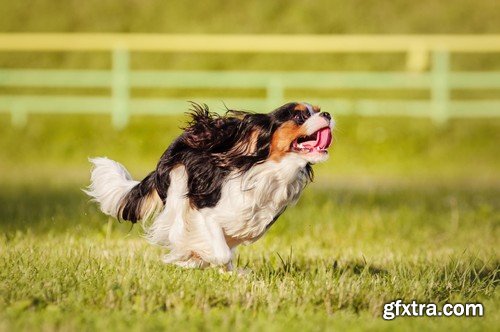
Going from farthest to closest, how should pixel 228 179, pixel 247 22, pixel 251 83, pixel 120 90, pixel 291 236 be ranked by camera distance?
pixel 247 22, pixel 251 83, pixel 120 90, pixel 291 236, pixel 228 179

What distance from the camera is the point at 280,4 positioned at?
28.6m

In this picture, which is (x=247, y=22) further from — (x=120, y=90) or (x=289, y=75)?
(x=120, y=90)

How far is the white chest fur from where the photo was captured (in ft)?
19.6

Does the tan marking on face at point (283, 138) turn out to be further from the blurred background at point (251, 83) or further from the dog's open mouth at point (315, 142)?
the blurred background at point (251, 83)

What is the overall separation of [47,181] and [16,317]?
360 inches

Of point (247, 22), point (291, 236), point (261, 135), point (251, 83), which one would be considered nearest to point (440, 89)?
point (251, 83)

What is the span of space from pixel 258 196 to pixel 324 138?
55 cm

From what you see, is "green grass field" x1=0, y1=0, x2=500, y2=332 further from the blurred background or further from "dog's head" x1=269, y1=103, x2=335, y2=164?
"dog's head" x1=269, y1=103, x2=335, y2=164

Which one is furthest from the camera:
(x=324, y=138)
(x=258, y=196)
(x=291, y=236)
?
(x=291, y=236)

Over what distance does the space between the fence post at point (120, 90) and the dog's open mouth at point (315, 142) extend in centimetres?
1515

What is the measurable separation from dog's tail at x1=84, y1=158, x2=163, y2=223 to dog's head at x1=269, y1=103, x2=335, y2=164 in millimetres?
1008

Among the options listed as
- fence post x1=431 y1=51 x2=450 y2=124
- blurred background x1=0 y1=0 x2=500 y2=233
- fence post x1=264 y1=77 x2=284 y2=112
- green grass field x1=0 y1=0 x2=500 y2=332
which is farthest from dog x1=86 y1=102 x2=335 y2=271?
fence post x1=431 y1=51 x2=450 y2=124

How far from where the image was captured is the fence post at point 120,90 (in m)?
21.3

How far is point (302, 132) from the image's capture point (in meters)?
5.82
